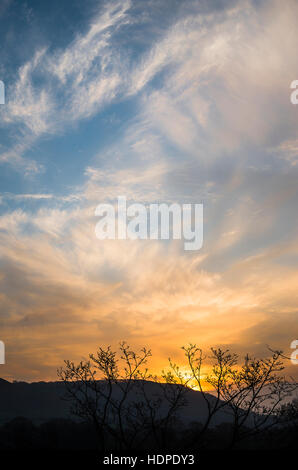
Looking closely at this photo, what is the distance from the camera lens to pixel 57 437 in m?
105

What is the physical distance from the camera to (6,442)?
102 meters

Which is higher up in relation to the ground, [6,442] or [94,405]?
[94,405]
